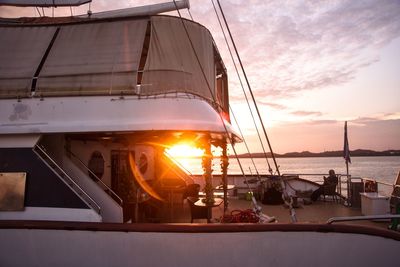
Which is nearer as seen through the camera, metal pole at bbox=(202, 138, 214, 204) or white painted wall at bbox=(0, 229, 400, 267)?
white painted wall at bbox=(0, 229, 400, 267)

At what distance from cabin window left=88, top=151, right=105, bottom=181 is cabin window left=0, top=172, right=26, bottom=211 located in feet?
7.56

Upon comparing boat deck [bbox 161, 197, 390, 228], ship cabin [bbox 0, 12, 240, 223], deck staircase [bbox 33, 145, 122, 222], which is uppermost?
ship cabin [bbox 0, 12, 240, 223]

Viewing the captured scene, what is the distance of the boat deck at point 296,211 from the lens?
9693 millimetres

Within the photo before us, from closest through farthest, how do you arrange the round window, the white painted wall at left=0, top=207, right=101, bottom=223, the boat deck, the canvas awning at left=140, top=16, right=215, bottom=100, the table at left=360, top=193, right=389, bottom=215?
the white painted wall at left=0, top=207, right=101, bottom=223 < the canvas awning at left=140, top=16, right=215, bottom=100 < the boat deck < the table at left=360, top=193, right=389, bottom=215 < the round window

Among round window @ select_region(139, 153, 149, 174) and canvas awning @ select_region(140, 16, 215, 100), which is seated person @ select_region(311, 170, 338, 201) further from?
canvas awning @ select_region(140, 16, 215, 100)

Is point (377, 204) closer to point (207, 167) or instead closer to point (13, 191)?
point (207, 167)

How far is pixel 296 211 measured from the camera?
1121cm

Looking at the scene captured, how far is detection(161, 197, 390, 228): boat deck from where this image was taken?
9.69 m

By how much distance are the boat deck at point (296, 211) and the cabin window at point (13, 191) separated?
4.48m

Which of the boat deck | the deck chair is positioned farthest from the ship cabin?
the deck chair

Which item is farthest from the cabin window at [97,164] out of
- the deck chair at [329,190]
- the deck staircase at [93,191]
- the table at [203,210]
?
the deck chair at [329,190]

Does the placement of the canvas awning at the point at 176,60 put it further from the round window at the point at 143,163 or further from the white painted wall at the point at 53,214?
the round window at the point at 143,163

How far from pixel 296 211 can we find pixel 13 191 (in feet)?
28.0

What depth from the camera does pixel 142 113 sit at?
6598 mm
